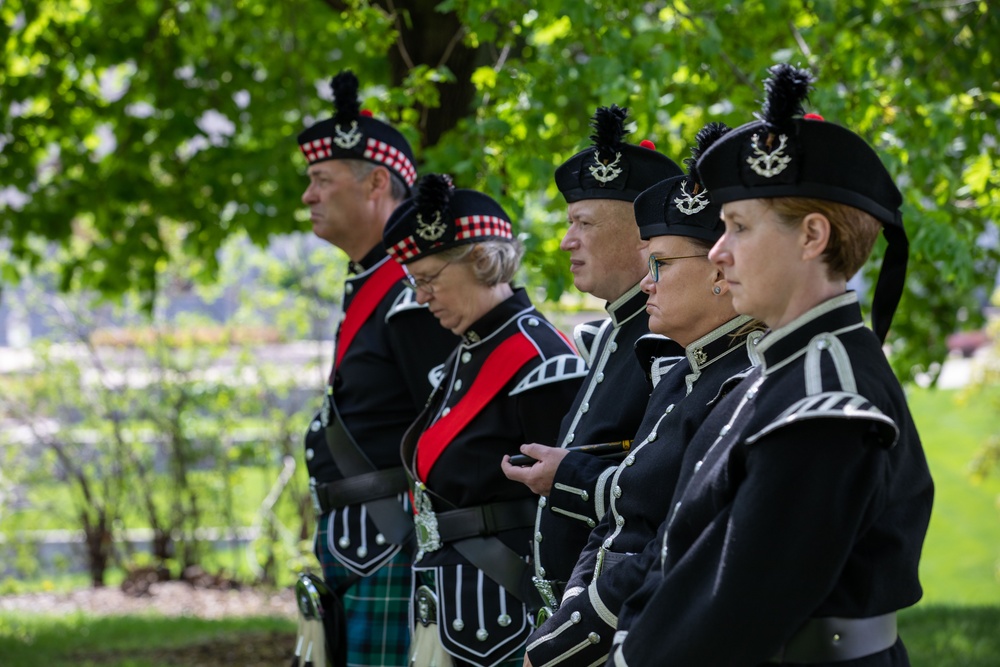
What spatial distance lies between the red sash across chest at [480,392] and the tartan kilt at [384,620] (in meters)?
0.60

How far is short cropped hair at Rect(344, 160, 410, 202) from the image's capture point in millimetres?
4426

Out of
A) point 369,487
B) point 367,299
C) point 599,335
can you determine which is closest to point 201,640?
point 369,487

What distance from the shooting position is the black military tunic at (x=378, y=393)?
4.09m

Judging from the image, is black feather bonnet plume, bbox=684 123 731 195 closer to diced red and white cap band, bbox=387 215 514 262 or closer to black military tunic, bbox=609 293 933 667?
black military tunic, bbox=609 293 933 667

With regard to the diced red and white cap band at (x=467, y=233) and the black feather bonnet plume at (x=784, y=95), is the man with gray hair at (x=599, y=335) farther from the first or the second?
the black feather bonnet plume at (x=784, y=95)

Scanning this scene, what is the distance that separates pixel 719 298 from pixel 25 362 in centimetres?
903

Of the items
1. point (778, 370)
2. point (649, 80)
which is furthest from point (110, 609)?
point (778, 370)

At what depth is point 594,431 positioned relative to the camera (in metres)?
3.05

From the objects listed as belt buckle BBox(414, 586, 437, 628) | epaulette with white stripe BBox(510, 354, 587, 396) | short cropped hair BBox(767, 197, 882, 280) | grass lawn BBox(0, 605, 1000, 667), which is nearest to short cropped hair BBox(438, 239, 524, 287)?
epaulette with white stripe BBox(510, 354, 587, 396)

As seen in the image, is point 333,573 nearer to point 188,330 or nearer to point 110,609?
point 110,609

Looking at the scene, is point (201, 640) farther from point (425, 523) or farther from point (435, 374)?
point (425, 523)

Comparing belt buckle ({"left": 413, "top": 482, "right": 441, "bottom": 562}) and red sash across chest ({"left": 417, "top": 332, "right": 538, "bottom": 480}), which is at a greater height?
red sash across chest ({"left": 417, "top": 332, "right": 538, "bottom": 480})

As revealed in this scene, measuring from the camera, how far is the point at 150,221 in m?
8.38

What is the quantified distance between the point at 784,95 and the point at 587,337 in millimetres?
1393
